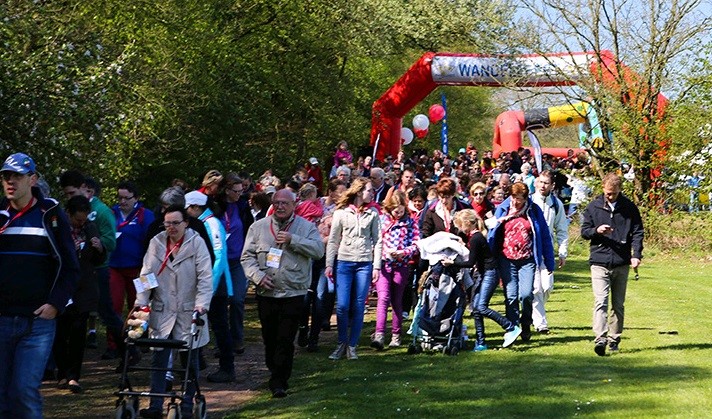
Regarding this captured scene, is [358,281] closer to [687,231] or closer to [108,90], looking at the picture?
[108,90]

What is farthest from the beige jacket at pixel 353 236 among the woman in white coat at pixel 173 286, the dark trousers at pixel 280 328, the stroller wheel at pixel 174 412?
the stroller wheel at pixel 174 412

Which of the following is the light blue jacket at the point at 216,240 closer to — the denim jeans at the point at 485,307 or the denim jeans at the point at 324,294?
the denim jeans at the point at 324,294

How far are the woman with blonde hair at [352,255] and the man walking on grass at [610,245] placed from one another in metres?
2.29

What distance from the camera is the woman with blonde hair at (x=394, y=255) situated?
14.2 meters

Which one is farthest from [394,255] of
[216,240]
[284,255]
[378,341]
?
[216,240]

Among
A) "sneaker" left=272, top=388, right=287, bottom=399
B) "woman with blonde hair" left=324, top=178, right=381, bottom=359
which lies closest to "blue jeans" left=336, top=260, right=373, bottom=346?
"woman with blonde hair" left=324, top=178, right=381, bottom=359

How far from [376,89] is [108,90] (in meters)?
37.6

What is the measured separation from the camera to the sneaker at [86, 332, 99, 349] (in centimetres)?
1459

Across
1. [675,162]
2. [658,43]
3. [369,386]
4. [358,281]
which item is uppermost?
[658,43]

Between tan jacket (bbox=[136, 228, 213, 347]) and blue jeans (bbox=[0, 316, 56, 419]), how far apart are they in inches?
70.9

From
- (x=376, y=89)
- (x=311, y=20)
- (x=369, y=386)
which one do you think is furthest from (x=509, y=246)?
(x=376, y=89)

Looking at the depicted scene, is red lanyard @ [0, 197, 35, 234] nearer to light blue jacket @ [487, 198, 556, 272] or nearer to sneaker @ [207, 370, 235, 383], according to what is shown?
sneaker @ [207, 370, 235, 383]

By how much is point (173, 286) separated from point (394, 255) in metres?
4.74

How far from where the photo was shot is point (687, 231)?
28.5 metres
